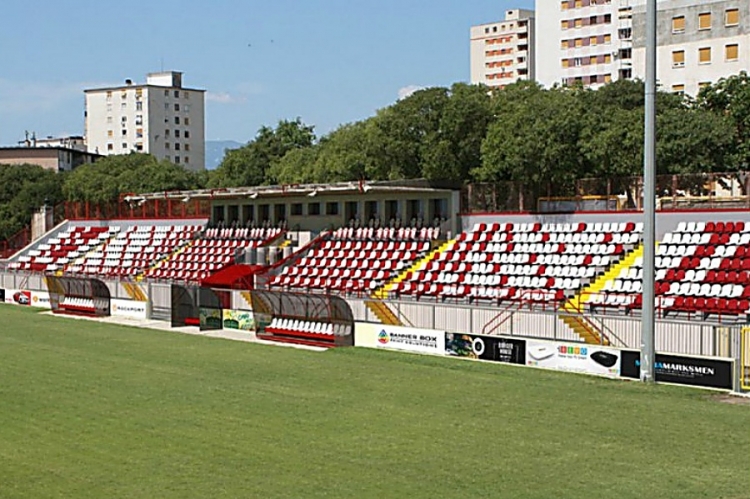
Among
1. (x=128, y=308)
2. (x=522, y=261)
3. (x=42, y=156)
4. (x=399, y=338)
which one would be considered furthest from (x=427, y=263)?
(x=42, y=156)

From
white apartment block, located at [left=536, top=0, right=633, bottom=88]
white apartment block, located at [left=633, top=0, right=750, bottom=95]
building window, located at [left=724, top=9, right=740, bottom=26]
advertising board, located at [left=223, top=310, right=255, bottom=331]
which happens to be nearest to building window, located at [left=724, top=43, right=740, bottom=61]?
white apartment block, located at [left=633, top=0, right=750, bottom=95]

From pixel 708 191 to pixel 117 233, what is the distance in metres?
36.8

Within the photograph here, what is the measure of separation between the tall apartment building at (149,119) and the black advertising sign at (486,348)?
122 metres

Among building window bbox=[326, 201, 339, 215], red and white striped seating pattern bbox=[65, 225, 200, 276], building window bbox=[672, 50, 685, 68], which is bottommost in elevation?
red and white striped seating pattern bbox=[65, 225, 200, 276]

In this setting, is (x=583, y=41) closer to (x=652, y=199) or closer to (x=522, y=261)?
(x=522, y=261)

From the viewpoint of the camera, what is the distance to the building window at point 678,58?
71062 millimetres

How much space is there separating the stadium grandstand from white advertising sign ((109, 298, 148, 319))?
1.04ft

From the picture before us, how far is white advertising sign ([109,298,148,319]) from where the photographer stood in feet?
152

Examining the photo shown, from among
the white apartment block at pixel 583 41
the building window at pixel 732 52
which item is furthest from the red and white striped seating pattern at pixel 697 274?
the white apartment block at pixel 583 41

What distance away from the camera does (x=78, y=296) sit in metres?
49.4

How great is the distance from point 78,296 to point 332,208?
1262 centimetres

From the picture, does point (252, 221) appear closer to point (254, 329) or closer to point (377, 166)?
point (377, 166)

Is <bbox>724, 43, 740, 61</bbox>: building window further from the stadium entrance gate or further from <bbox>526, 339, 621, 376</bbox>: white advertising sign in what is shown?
<bbox>526, 339, 621, 376</bbox>: white advertising sign

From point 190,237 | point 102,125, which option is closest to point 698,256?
point 190,237
